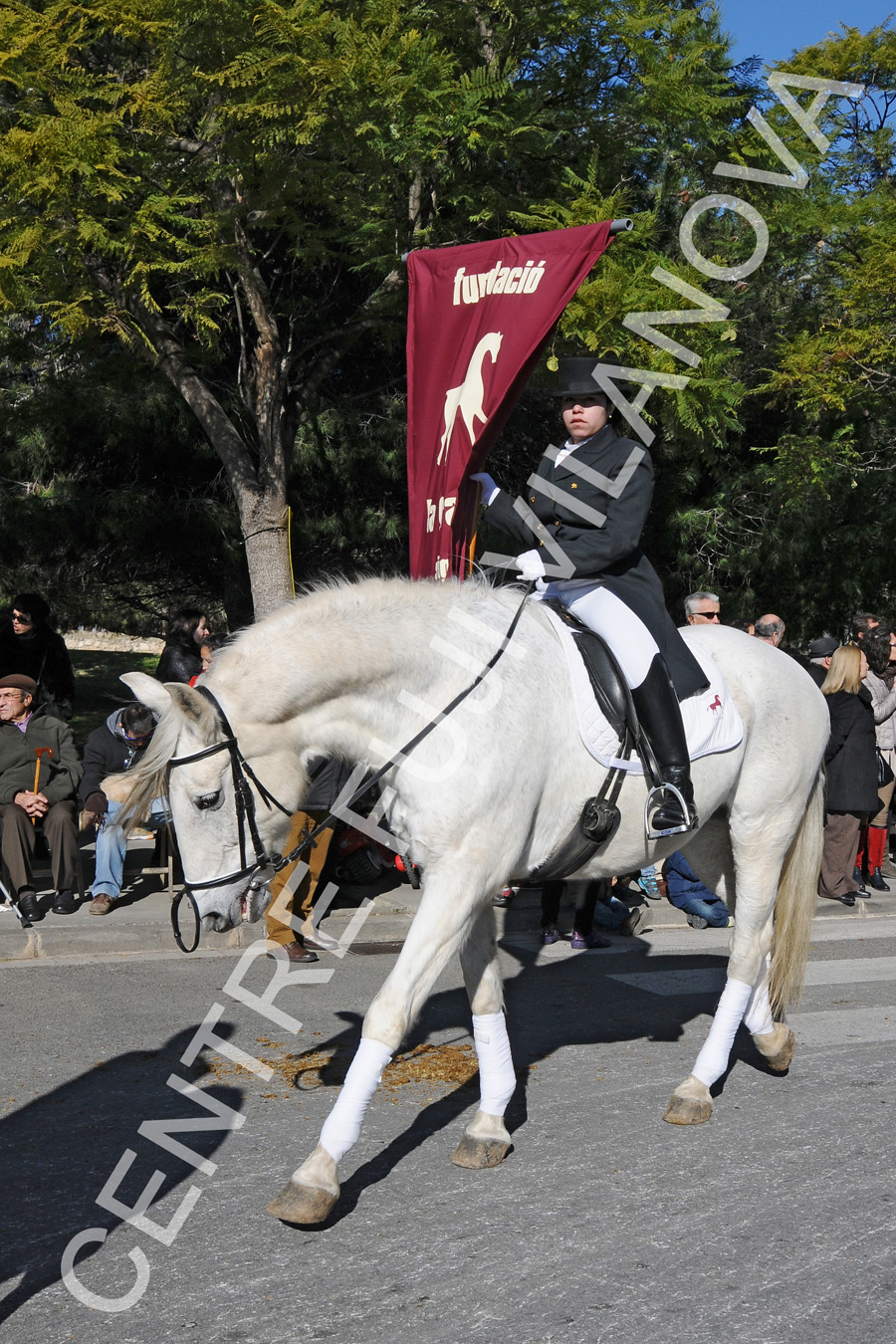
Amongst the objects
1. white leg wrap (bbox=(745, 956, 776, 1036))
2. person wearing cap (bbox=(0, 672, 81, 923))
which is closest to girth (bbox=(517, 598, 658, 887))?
white leg wrap (bbox=(745, 956, 776, 1036))

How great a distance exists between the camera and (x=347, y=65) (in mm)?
9094

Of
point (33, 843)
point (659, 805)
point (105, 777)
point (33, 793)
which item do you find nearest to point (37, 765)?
point (33, 793)

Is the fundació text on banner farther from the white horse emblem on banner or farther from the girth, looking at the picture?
the girth

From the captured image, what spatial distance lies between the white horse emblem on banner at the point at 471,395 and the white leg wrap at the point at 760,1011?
3730 mm

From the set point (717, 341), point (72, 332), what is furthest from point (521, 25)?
point (72, 332)

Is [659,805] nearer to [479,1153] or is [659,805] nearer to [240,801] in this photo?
[479,1153]

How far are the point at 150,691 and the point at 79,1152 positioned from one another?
5.81 feet

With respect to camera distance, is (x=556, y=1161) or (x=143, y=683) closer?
(x=143, y=683)

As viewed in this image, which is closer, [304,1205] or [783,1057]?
[304,1205]

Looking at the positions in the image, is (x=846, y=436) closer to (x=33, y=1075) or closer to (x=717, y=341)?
(x=717, y=341)

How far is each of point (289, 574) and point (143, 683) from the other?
6.87m

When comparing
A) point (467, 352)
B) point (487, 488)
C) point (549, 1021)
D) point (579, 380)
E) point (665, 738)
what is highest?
point (467, 352)

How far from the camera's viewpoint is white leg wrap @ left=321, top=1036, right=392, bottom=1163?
12.5ft

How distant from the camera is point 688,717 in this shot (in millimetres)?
4742
